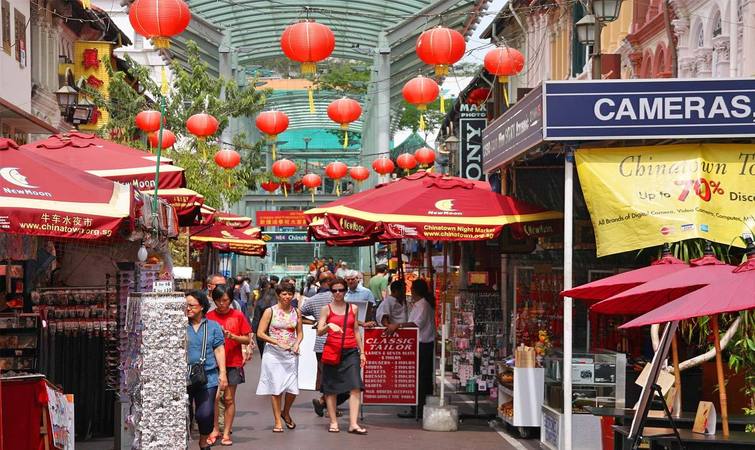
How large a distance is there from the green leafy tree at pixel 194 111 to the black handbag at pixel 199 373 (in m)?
17.2

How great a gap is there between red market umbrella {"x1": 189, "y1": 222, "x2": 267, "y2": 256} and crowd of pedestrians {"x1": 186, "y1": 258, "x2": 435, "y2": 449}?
7776 mm

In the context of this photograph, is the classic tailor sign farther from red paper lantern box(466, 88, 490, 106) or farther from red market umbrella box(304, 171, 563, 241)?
red paper lantern box(466, 88, 490, 106)

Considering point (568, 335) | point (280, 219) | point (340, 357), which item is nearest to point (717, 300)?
point (568, 335)

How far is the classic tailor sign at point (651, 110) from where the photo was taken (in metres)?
12.8

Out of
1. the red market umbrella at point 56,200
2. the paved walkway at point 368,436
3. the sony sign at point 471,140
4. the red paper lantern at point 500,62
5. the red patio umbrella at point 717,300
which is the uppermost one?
the red paper lantern at point 500,62

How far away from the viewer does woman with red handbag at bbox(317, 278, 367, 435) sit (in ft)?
50.5

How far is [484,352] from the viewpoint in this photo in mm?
17234

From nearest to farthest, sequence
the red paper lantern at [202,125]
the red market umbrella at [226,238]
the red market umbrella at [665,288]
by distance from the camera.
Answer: the red market umbrella at [665,288] → the red paper lantern at [202,125] → the red market umbrella at [226,238]

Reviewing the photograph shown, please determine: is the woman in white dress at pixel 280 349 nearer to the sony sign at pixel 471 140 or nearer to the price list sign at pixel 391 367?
the price list sign at pixel 391 367

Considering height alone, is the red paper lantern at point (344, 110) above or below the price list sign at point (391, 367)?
above

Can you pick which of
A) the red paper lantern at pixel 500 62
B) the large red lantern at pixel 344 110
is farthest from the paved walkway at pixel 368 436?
the large red lantern at pixel 344 110

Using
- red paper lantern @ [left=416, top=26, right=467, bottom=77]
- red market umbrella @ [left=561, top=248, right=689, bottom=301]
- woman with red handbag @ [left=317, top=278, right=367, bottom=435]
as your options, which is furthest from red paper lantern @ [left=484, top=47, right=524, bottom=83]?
red market umbrella @ [left=561, top=248, right=689, bottom=301]

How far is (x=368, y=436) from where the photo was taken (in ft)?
50.1

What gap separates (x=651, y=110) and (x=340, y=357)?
489 centimetres
